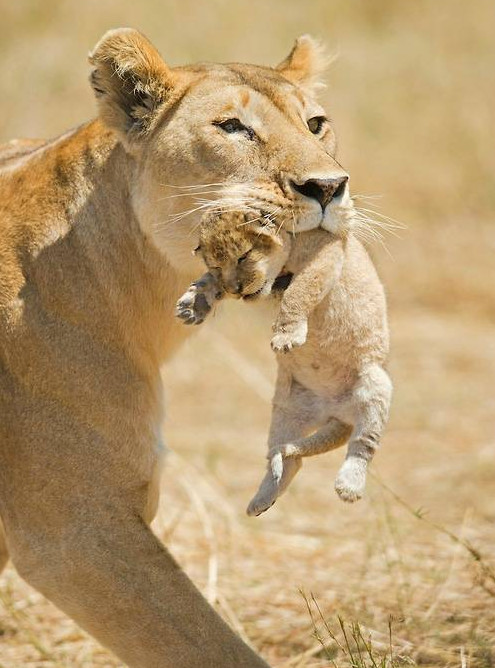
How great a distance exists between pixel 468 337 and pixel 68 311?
715cm

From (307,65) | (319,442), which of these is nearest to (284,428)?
(319,442)

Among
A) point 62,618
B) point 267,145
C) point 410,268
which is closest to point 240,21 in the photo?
point 410,268

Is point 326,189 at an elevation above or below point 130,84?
below

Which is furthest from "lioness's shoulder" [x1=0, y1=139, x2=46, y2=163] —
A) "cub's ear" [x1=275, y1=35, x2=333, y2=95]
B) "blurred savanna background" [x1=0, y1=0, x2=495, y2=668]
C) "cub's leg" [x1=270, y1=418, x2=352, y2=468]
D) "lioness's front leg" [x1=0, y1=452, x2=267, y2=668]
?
"cub's leg" [x1=270, y1=418, x2=352, y2=468]

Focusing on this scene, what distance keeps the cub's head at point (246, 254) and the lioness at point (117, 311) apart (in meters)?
0.26

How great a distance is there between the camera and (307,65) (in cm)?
507

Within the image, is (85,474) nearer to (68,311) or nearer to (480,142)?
(68,311)

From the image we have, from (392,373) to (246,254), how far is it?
21.9ft

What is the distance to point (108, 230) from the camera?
4707mm

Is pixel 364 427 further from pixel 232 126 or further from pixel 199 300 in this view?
pixel 232 126

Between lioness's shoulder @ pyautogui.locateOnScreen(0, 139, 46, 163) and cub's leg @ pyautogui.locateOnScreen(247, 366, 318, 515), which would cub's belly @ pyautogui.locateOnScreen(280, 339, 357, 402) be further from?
lioness's shoulder @ pyautogui.locateOnScreen(0, 139, 46, 163)

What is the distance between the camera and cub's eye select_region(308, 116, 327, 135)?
4.47m

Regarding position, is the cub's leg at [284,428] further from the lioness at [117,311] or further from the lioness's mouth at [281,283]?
the lioness at [117,311]

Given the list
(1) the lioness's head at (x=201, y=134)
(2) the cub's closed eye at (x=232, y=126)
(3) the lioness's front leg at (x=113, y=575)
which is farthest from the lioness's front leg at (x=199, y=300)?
(3) the lioness's front leg at (x=113, y=575)
